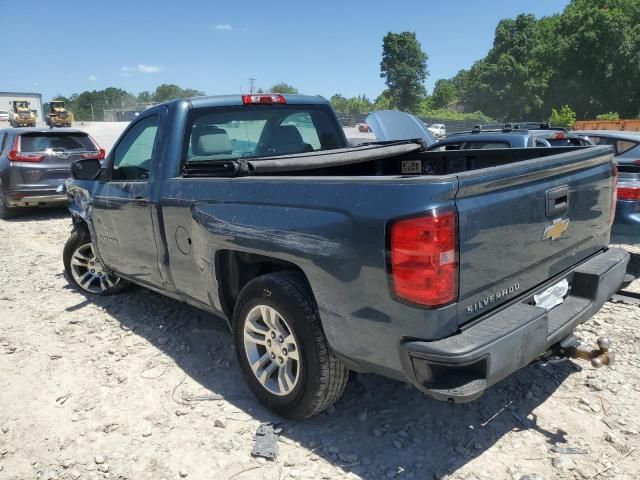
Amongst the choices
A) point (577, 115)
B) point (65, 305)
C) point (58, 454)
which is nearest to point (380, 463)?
point (58, 454)

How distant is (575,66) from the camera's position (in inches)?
2133

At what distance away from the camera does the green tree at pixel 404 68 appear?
281 ft

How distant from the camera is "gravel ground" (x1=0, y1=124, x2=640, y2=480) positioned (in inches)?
102

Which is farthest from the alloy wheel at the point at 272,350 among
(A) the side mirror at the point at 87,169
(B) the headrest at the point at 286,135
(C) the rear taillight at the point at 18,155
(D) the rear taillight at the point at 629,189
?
(C) the rear taillight at the point at 18,155

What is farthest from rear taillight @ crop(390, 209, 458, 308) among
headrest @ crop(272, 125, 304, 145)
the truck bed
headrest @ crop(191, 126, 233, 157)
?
headrest @ crop(272, 125, 304, 145)

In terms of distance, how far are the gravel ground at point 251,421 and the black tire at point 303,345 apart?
21cm

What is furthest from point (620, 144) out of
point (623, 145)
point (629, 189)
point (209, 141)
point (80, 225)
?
point (80, 225)

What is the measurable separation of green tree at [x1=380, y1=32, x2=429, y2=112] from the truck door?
86162 mm

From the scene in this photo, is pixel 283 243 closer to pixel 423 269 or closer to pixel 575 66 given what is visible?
pixel 423 269

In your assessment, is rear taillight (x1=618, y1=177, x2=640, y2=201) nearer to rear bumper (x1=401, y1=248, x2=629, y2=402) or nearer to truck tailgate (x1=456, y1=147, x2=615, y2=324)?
truck tailgate (x1=456, y1=147, x2=615, y2=324)

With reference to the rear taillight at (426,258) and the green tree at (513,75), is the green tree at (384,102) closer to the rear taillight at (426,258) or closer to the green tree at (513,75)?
the green tree at (513,75)

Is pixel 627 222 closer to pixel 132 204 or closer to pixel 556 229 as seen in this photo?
pixel 556 229

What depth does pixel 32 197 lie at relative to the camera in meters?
9.22

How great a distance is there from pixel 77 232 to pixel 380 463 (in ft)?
13.2
